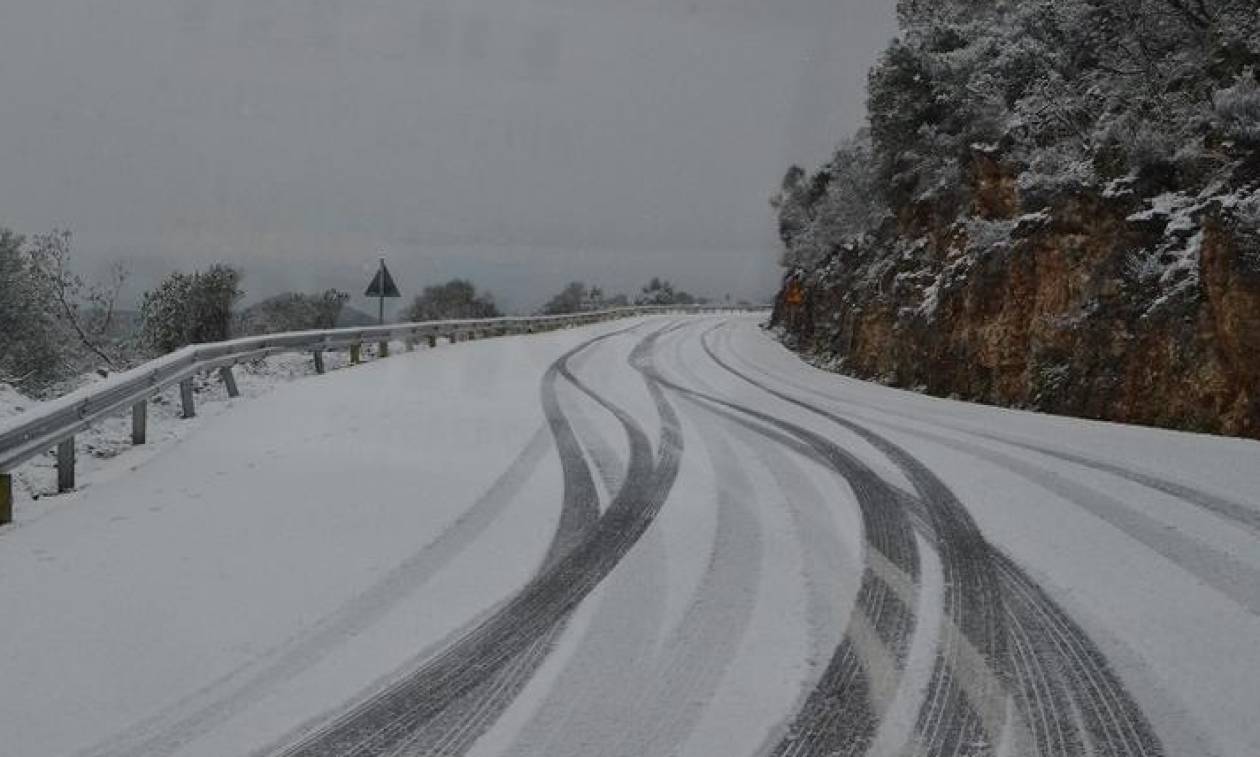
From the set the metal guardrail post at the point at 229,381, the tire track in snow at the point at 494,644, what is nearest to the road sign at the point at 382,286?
the metal guardrail post at the point at 229,381

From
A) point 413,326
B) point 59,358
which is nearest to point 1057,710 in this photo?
point 413,326

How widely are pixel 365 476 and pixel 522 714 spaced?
428 cm

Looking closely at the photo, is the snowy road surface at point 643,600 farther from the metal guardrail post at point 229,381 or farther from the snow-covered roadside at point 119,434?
the metal guardrail post at point 229,381

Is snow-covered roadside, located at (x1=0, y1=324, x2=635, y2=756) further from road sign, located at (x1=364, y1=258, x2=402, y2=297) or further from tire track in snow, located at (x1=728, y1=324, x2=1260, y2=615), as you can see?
road sign, located at (x1=364, y1=258, x2=402, y2=297)

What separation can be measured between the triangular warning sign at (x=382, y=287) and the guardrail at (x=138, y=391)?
838mm

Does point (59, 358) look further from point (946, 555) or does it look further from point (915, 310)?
point (946, 555)

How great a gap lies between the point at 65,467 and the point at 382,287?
12969mm

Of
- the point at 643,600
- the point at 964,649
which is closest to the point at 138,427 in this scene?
the point at 643,600

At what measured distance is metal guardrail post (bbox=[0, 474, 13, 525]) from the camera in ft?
18.6

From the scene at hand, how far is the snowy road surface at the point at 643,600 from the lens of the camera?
3.00 meters

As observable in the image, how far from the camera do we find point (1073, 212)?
12.0m

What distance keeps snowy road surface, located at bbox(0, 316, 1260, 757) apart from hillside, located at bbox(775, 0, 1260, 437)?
1839mm

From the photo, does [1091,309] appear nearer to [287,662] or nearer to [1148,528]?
[1148,528]

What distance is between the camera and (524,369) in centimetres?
1591
